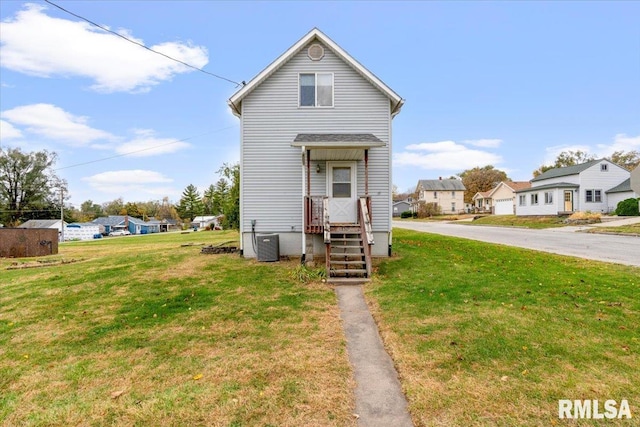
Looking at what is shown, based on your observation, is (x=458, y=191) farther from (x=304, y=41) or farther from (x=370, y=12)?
(x=304, y=41)

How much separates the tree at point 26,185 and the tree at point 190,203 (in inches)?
1291

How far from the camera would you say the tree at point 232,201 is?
54.4 feet

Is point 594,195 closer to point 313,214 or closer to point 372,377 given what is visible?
point 313,214

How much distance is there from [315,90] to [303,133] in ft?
5.73

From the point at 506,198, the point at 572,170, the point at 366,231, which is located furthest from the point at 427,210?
the point at 366,231

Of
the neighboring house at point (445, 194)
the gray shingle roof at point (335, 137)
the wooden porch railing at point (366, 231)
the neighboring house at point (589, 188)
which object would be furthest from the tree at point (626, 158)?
the wooden porch railing at point (366, 231)

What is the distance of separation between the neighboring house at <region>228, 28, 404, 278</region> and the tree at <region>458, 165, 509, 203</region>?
73315mm

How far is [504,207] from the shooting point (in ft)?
171

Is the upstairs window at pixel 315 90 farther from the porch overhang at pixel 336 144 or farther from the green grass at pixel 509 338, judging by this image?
the green grass at pixel 509 338

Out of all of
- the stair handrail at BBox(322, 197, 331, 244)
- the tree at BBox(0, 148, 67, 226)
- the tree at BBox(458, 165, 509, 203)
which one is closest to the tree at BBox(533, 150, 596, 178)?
the tree at BBox(458, 165, 509, 203)

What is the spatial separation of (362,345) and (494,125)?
1620 inches

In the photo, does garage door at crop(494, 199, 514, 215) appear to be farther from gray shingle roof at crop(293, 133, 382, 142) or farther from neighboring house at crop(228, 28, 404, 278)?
gray shingle roof at crop(293, 133, 382, 142)

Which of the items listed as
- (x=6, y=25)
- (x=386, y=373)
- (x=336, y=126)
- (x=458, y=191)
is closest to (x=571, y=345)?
(x=386, y=373)

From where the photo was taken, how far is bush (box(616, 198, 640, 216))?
29.1 meters
